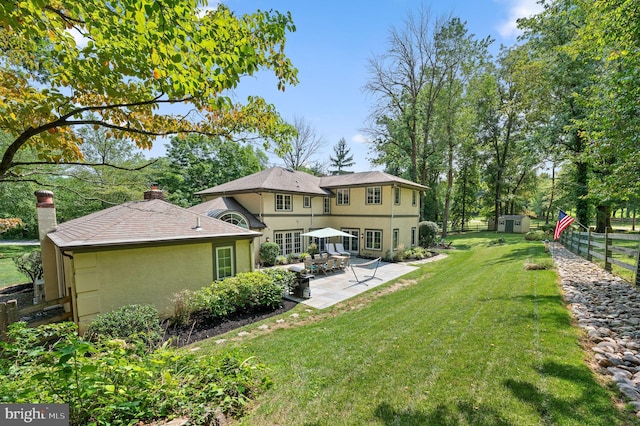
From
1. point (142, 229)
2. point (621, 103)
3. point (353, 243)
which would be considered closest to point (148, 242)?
point (142, 229)

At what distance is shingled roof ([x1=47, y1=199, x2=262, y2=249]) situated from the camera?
6.29 metres

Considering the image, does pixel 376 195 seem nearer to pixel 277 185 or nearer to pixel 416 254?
pixel 416 254

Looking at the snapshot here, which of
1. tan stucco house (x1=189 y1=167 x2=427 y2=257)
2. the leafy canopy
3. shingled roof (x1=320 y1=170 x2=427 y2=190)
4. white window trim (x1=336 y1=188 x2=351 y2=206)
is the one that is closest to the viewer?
the leafy canopy

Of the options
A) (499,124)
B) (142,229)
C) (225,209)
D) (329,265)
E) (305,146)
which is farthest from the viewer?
(305,146)

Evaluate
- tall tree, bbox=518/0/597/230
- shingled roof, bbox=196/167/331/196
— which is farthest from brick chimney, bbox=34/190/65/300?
tall tree, bbox=518/0/597/230

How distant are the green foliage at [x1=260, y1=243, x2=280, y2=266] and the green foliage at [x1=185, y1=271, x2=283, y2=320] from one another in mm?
5683

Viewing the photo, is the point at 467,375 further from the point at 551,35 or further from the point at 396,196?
the point at 551,35

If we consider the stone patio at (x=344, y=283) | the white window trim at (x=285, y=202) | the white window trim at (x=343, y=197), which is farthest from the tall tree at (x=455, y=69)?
the white window trim at (x=285, y=202)

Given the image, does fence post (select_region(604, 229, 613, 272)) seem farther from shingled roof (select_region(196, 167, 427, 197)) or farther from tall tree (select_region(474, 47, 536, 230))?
tall tree (select_region(474, 47, 536, 230))

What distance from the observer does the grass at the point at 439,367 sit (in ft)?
9.20

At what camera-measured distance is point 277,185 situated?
15.8m

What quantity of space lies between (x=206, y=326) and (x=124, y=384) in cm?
455

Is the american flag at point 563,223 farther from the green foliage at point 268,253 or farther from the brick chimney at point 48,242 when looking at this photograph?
the brick chimney at point 48,242

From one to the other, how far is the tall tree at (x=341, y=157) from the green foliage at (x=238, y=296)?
36.2 m
